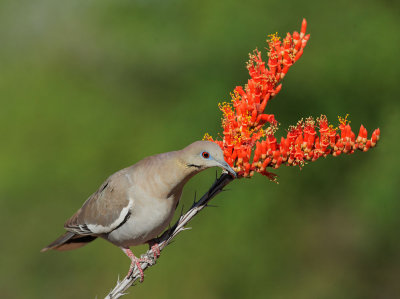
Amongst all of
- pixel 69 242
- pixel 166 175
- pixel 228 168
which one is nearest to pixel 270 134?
pixel 228 168

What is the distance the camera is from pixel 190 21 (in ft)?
25.1

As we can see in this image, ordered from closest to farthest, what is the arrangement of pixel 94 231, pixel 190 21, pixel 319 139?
pixel 319 139 < pixel 94 231 < pixel 190 21

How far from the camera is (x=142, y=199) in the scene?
268 cm

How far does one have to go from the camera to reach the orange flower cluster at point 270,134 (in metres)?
2.25

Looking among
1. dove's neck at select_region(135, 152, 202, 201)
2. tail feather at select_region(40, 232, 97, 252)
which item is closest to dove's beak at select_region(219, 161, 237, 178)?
dove's neck at select_region(135, 152, 202, 201)

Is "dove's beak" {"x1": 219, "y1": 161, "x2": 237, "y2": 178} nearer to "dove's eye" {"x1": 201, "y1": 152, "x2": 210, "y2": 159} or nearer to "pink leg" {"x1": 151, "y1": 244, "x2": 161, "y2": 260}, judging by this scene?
"dove's eye" {"x1": 201, "y1": 152, "x2": 210, "y2": 159}

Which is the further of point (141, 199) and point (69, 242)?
point (69, 242)

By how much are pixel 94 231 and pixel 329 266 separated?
4288 millimetres

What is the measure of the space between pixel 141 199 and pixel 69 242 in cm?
74

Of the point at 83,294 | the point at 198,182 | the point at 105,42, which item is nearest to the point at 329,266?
the point at 198,182

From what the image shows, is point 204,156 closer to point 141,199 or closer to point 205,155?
point 205,155

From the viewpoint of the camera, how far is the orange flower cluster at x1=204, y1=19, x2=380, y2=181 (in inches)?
88.6

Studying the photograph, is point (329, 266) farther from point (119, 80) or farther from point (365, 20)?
point (119, 80)

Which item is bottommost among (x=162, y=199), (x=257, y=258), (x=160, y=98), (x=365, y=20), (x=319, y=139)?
(x=257, y=258)
